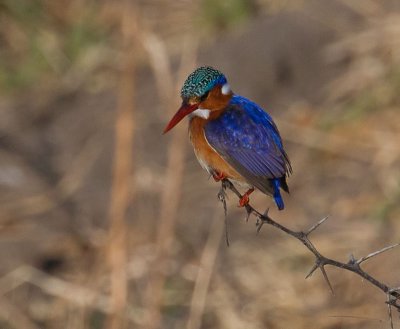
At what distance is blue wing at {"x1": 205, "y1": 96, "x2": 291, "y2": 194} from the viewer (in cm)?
290

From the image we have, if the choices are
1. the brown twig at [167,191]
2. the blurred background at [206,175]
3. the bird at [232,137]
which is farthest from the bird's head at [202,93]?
the blurred background at [206,175]

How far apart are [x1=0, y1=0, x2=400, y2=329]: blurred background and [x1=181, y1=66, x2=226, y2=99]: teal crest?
82 centimetres

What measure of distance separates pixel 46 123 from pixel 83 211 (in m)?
1.07

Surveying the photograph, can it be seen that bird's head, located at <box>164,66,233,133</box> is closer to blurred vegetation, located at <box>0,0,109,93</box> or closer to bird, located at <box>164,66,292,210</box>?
bird, located at <box>164,66,292,210</box>

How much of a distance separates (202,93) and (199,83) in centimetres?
5

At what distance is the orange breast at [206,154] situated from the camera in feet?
9.87

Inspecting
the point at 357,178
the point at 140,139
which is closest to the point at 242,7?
the point at 140,139

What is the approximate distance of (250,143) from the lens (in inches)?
118

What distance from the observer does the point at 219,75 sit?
318 cm

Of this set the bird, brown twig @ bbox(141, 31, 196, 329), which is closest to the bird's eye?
the bird

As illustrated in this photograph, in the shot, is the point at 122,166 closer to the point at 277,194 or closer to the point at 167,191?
the point at 167,191

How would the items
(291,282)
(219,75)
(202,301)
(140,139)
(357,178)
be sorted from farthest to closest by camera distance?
(140,139) → (357,178) → (291,282) → (202,301) → (219,75)

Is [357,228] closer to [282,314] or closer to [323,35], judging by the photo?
[282,314]

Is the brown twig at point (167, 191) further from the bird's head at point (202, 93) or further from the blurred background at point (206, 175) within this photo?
the bird's head at point (202, 93)
